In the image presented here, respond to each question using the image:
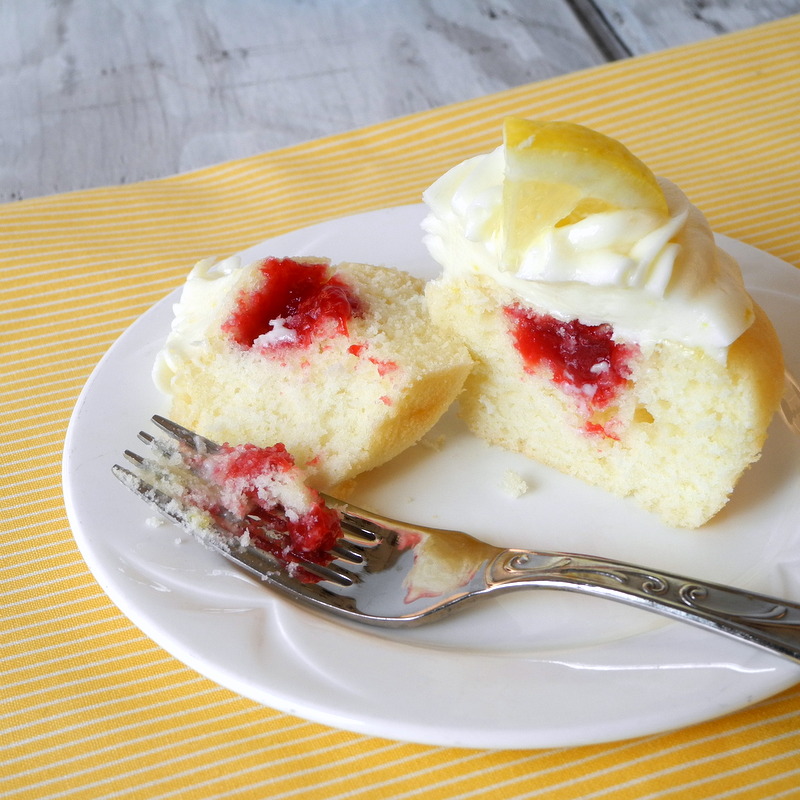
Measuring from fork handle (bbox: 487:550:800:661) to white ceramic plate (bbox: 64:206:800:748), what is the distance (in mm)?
106

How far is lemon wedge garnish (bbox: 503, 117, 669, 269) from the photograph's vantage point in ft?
7.47

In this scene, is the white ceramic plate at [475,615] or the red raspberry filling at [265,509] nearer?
the white ceramic plate at [475,615]

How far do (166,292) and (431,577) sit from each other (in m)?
1.90

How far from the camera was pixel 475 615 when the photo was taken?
2285 millimetres

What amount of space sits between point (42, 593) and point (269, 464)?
74 cm

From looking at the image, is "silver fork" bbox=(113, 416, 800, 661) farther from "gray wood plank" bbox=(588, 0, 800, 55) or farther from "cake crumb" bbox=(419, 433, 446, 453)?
"gray wood plank" bbox=(588, 0, 800, 55)

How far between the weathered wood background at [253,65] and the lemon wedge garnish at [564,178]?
2826mm

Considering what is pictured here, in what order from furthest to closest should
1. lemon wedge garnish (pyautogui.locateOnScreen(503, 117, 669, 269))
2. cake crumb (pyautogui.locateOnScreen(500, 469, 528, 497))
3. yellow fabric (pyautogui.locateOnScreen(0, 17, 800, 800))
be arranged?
cake crumb (pyautogui.locateOnScreen(500, 469, 528, 497))
lemon wedge garnish (pyautogui.locateOnScreen(503, 117, 669, 269))
yellow fabric (pyautogui.locateOnScreen(0, 17, 800, 800))

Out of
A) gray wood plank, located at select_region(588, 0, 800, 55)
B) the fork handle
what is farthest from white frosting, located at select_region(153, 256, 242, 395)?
gray wood plank, located at select_region(588, 0, 800, 55)

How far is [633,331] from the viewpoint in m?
2.49

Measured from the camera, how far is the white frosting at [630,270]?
7.70 ft

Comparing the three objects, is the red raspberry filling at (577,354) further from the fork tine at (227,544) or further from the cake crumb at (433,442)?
the fork tine at (227,544)

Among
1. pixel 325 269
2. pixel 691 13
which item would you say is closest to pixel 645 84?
pixel 691 13

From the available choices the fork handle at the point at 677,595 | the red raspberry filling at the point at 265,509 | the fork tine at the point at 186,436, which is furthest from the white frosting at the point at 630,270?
the fork tine at the point at 186,436
